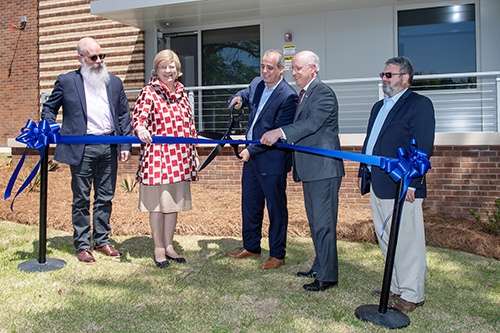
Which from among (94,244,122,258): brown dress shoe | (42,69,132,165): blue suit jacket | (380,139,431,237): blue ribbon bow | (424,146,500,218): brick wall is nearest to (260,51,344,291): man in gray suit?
(380,139,431,237): blue ribbon bow

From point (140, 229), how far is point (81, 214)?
1.25 m

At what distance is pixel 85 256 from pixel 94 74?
1.82 m

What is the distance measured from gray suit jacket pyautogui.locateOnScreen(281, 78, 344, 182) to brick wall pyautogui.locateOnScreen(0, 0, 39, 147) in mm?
10869

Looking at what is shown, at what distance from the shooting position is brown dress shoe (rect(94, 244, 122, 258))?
4348 mm

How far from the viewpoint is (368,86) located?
8820 millimetres

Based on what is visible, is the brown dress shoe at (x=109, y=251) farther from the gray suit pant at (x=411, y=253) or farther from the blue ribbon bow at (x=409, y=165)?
the blue ribbon bow at (x=409, y=165)

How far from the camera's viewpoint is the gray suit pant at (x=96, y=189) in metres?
4.18

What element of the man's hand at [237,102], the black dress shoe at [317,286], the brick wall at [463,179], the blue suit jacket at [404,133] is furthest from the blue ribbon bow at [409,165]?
the brick wall at [463,179]

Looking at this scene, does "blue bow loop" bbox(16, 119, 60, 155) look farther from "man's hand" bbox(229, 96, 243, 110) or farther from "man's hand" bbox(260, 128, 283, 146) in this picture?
"man's hand" bbox(260, 128, 283, 146)

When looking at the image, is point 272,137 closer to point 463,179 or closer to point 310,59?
point 310,59

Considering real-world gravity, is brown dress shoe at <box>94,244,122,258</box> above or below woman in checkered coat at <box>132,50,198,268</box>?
below

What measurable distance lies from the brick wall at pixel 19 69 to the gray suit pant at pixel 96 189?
30.1 ft

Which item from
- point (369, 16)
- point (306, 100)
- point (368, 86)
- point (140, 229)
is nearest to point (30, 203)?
point (140, 229)

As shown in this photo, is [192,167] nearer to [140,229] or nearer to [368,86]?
[140,229]
